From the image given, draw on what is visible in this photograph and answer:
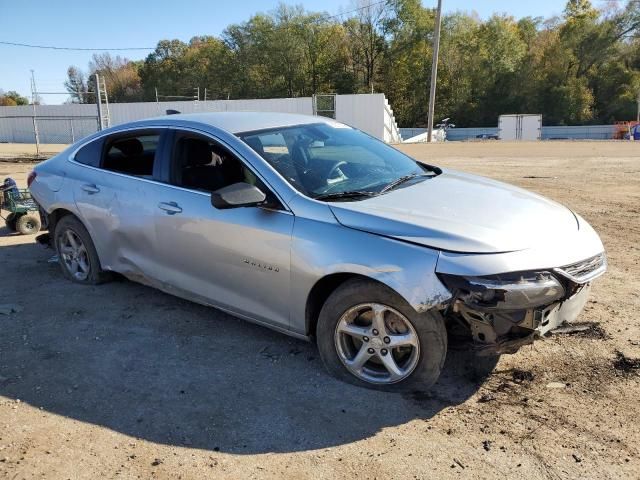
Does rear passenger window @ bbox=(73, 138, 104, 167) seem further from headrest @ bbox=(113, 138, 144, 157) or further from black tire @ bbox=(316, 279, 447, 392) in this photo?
black tire @ bbox=(316, 279, 447, 392)

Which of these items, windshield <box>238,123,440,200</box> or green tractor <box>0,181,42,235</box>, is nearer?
windshield <box>238,123,440,200</box>

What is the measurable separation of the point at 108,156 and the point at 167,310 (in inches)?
60.4

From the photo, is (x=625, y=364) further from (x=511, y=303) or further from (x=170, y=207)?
(x=170, y=207)

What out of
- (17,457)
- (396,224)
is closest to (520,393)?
(396,224)

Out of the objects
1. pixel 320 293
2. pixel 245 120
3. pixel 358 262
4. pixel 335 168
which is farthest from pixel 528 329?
pixel 245 120

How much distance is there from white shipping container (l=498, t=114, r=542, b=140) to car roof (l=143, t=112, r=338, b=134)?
55088mm

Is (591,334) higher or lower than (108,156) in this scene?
lower

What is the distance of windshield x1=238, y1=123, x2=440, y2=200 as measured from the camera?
12.5 feet

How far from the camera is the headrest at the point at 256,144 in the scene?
3958mm

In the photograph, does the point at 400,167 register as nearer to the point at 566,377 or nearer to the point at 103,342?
the point at 566,377

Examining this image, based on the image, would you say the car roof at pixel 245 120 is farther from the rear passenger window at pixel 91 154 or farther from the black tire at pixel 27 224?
the black tire at pixel 27 224

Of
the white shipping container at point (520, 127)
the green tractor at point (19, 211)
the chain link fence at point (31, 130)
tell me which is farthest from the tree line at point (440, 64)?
the green tractor at point (19, 211)

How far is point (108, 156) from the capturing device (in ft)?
16.7

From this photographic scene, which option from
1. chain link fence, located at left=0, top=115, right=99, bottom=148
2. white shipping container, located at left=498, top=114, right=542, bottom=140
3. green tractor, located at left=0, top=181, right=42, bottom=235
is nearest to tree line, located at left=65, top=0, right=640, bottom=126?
white shipping container, located at left=498, top=114, right=542, bottom=140
